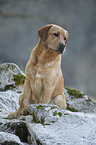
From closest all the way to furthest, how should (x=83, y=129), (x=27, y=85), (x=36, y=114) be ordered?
(x=83, y=129), (x=36, y=114), (x=27, y=85)

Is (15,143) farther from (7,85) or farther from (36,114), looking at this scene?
(7,85)

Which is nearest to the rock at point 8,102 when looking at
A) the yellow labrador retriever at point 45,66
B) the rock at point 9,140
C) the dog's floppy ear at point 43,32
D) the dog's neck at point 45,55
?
the yellow labrador retriever at point 45,66

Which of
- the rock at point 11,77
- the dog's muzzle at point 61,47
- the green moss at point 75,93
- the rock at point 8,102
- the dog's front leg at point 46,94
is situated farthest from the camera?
the rock at point 11,77

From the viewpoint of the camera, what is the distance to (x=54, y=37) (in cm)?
355

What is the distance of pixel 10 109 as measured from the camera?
4520 mm

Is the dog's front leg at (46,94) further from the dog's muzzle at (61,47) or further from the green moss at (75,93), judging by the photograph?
the green moss at (75,93)

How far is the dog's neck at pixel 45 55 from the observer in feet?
12.1

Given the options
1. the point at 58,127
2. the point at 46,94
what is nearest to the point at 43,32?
the point at 46,94

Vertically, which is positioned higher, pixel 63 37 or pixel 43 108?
pixel 63 37

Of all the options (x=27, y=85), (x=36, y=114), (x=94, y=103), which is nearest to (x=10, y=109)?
(x=27, y=85)

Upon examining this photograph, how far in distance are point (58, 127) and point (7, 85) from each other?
11.6 ft

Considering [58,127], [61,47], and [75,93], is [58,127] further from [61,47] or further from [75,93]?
[75,93]

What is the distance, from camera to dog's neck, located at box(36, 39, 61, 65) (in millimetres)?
3699

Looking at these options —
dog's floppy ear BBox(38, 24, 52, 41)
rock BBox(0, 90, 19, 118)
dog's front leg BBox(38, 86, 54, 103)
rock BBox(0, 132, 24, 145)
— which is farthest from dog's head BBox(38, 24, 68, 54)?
rock BBox(0, 132, 24, 145)
